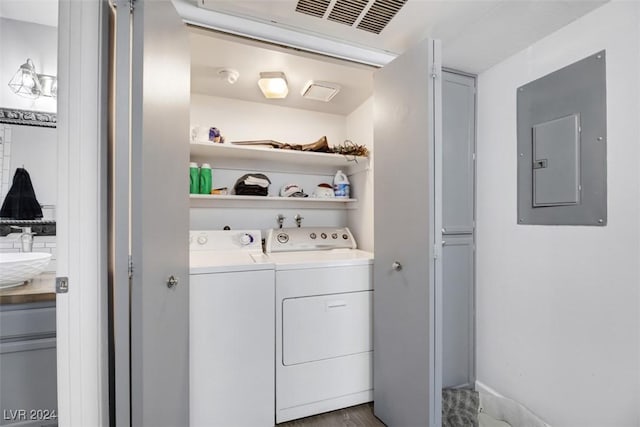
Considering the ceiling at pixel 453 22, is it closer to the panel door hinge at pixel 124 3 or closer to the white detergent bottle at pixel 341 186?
the panel door hinge at pixel 124 3

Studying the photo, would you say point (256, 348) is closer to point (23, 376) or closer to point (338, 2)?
point (23, 376)

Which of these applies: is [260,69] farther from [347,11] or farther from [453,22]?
[453,22]

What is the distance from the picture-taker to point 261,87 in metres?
2.03

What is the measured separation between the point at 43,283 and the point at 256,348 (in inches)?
38.5

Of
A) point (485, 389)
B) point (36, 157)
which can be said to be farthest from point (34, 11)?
point (485, 389)

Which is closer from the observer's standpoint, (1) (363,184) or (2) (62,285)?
(2) (62,285)

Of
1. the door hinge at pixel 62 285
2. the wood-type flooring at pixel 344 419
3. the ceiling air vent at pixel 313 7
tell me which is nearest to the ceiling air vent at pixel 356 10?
the ceiling air vent at pixel 313 7

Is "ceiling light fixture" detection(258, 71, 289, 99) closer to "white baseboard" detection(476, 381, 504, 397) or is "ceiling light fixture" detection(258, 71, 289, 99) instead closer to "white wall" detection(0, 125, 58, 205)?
"white wall" detection(0, 125, 58, 205)

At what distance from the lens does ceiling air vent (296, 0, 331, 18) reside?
127 cm

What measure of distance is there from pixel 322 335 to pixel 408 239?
0.80 metres

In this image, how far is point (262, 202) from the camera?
2.38 m

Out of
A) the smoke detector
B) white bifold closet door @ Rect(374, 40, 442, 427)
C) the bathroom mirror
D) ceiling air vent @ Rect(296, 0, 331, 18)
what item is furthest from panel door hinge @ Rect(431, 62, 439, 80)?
the bathroom mirror

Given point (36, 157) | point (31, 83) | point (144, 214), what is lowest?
point (144, 214)

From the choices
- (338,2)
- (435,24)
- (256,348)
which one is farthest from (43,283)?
(435,24)
